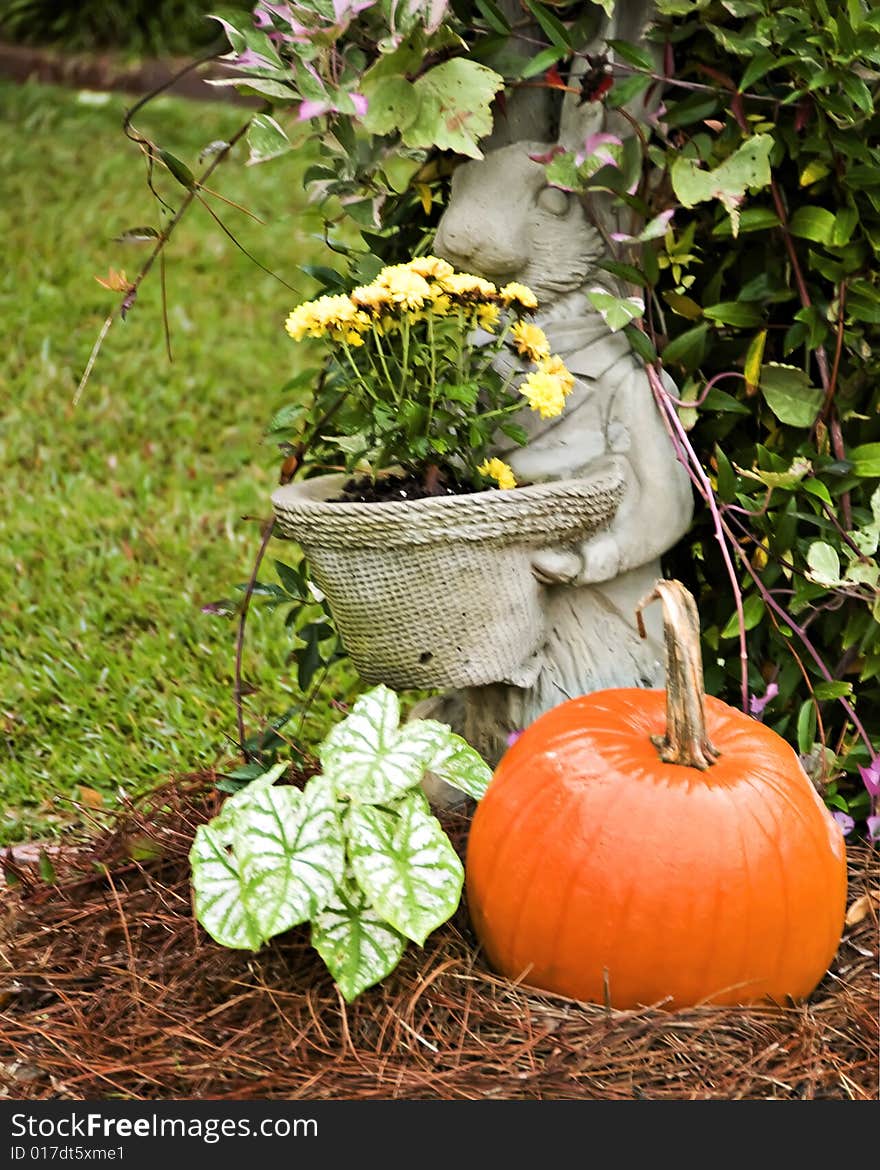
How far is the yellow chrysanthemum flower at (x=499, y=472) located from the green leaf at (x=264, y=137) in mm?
586

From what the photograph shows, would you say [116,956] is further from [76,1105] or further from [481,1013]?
[481,1013]

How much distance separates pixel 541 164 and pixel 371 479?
58 centimetres

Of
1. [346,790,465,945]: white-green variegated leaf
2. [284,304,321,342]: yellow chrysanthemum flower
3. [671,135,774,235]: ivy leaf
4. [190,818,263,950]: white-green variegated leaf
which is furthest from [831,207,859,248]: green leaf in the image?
[190,818,263,950]: white-green variegated leaf

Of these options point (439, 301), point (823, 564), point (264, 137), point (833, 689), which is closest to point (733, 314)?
point (823, 564)

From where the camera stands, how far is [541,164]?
235 cm

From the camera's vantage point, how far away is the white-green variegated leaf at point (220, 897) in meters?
2.00

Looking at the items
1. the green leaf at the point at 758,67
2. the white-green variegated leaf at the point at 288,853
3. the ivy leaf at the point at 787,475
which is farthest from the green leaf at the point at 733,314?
the white-green variegated leaf at the point at 288,853

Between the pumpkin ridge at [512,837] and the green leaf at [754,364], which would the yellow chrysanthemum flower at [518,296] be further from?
the pumpkin ridge at [512,837]

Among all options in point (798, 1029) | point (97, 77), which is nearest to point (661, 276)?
point (798, 1029)

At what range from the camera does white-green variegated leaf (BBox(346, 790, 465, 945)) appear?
1.96 meters

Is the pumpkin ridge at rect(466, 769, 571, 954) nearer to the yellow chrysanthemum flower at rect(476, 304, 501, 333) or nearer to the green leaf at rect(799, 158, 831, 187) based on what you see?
the yellow chrysanthemum flower at rect(476, 304, 501, 333)

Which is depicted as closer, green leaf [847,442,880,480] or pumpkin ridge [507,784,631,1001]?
pumpkin ridge [507,784,631,1001]

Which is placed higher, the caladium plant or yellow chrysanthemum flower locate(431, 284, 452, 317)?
yellow chrysanthemum flower locate(431, 284, 452, 317)

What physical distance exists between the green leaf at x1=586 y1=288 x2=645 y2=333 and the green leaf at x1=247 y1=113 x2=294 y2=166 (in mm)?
546
